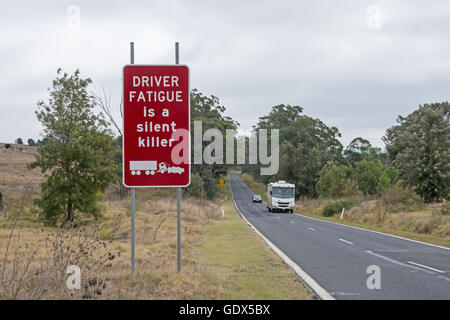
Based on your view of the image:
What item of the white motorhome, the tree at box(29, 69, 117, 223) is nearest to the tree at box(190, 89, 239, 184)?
the white motorhome

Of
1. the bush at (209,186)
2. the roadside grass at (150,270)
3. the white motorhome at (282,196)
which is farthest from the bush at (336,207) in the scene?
the bush at (209,186)

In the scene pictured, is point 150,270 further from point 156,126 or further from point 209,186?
point 209,186

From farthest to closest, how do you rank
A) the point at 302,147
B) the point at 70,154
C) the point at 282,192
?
the point at 302,147
the point at 282,192
the point at 70,154

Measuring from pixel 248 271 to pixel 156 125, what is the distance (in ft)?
12.8

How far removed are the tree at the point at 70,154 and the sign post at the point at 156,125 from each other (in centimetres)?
1321

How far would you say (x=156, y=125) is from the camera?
26.7 ft

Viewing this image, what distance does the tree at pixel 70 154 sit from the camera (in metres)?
20.4

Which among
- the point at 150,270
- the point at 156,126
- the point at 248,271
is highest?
the point at 156,126

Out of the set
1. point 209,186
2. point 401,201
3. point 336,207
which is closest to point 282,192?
point 336,207

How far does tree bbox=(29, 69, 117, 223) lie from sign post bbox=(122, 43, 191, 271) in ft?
43.3

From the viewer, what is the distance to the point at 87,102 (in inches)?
832

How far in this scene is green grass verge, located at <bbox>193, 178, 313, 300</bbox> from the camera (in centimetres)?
767

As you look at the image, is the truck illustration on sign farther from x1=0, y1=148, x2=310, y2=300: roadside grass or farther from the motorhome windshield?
the motorhome windshield
